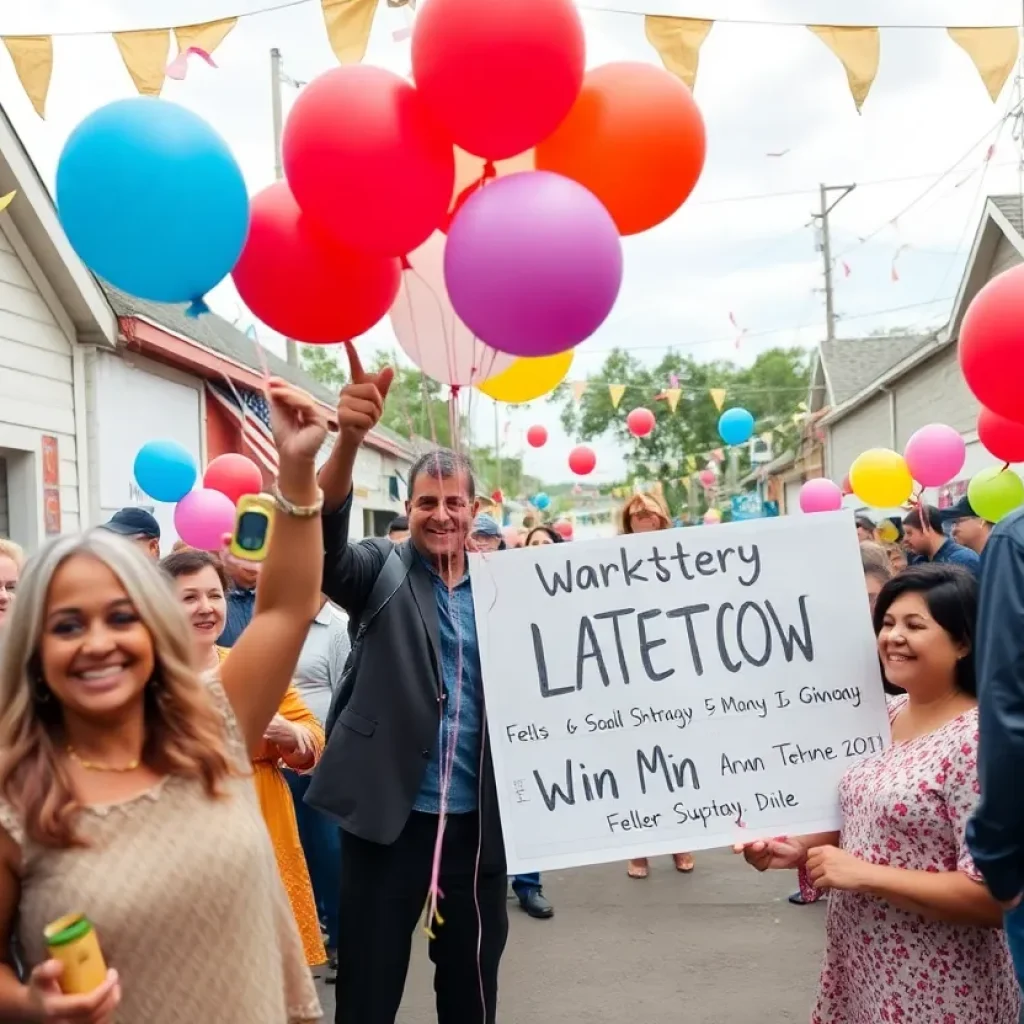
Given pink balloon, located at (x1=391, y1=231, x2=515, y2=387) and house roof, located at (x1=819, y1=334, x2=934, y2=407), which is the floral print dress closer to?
pink balloon, located at (x1=391, y1=231, x2=515, y2=387)

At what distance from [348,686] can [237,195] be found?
4.56 ft

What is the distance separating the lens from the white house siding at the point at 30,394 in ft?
25.3

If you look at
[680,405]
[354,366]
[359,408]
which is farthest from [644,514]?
[680,405]

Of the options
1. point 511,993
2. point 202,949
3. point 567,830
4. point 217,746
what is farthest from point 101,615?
point 511,993

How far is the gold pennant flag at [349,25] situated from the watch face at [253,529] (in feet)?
8.04

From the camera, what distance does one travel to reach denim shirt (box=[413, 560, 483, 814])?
3049 mm

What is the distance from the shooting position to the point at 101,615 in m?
1.84

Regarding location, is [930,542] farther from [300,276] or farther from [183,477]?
[300,276]

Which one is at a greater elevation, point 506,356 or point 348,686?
point 506,356

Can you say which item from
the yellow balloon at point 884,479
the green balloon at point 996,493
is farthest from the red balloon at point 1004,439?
the yellow balloon at point 884,479

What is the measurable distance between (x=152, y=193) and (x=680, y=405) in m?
52.3

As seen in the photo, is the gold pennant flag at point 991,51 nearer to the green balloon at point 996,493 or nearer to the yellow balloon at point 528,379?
the yellow balloon at point 528,379

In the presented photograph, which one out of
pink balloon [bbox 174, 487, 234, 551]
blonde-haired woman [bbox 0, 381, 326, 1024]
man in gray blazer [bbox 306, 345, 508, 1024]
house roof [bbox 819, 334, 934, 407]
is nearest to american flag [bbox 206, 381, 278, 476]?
pink balloon [bbox 174, 487, 234, 551]

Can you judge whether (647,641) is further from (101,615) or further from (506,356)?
(101,615)
